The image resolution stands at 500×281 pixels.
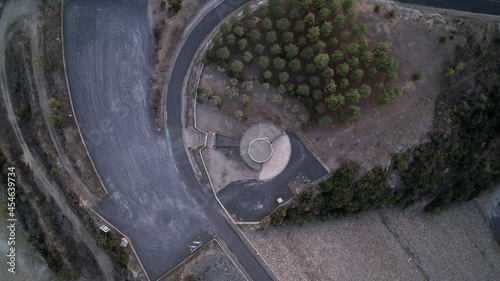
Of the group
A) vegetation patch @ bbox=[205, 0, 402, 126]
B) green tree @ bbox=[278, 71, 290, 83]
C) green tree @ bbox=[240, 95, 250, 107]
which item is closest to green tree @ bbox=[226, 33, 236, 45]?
vegetation patch @ bbox=[205, 0, 402, 126]

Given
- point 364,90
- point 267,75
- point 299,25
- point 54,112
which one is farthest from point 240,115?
point 54,112

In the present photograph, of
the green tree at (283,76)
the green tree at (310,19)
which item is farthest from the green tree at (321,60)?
the green tree at (310,19)

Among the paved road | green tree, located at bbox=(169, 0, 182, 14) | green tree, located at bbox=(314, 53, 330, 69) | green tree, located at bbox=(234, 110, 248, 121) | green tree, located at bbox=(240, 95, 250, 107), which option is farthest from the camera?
the paved road

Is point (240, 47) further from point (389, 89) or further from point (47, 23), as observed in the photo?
point (47, 23)

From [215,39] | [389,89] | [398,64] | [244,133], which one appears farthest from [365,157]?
[215,39]

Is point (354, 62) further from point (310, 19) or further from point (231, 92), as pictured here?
point (231, 92)

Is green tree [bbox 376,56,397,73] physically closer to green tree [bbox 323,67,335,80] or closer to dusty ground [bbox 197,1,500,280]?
dusty ground [bbox 197,1,500,280]
